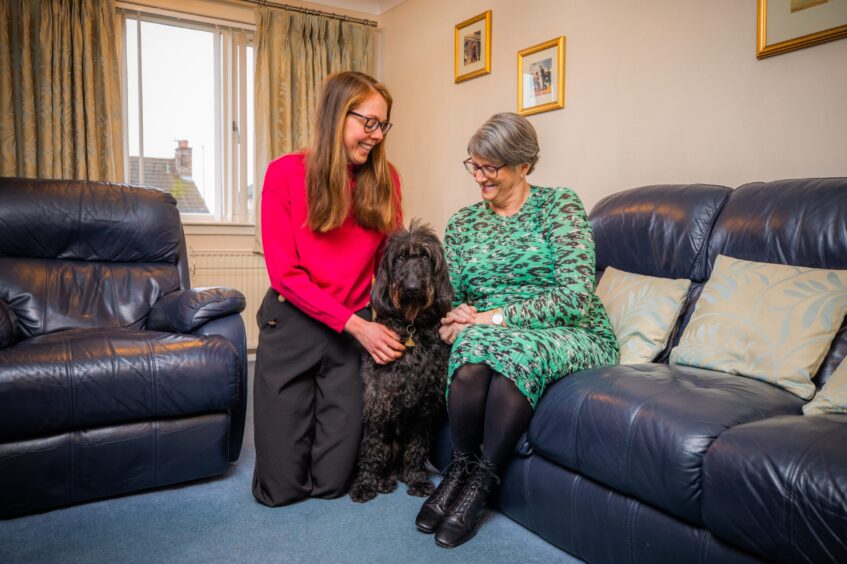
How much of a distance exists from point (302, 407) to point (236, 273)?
264 cm

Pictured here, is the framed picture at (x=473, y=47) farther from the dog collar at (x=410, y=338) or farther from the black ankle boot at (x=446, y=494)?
the black ankle boot at (x=446, y=494)

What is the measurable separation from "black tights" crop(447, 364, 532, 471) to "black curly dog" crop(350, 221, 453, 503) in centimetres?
19

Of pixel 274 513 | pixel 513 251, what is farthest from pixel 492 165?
pixel 274 513

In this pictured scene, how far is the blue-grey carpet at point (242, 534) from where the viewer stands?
62.6 inches

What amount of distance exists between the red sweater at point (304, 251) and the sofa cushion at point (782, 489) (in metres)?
1.13

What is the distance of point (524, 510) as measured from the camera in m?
1.73

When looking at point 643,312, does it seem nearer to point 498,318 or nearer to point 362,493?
point 498,318

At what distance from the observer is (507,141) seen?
1.92 m

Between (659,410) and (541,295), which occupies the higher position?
(541,295)

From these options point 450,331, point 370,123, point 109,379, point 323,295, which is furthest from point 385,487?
point 370,123

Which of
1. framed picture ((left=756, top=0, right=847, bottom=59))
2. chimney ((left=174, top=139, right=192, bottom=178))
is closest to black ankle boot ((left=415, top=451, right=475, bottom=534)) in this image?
framed picture ((left=756, top=0, right=847, bottom=59))

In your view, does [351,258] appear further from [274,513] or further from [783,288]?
[783,288]

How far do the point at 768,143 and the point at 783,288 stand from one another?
0.81m

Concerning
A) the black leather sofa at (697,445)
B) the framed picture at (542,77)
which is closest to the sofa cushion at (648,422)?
the black leather sofa at (697,445)
